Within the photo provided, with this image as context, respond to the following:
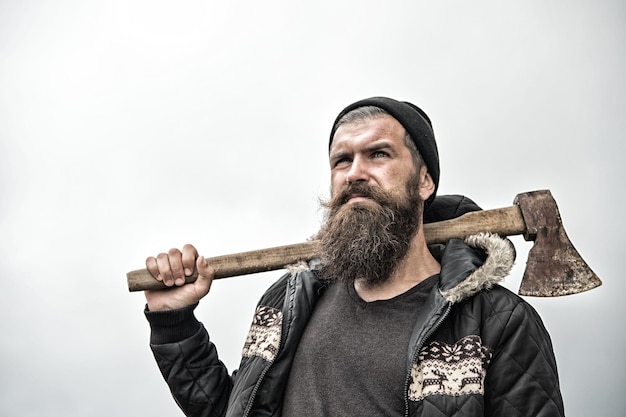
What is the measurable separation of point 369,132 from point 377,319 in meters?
1.19

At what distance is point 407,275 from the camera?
3344 millimetres

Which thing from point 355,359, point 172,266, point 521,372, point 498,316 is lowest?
point 521,372

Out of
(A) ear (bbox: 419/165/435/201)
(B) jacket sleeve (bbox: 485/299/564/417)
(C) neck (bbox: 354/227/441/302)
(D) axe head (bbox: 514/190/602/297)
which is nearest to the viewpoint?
(B) jacket sleeve (bbox: 485/299/564/417)

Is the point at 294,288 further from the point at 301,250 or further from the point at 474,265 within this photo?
the point at 474,265

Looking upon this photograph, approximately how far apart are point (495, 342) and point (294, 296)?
47.6 inches

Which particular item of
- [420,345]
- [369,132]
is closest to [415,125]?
[369,132]

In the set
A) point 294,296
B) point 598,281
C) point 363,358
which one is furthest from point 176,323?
point 598,281

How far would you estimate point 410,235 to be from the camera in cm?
343

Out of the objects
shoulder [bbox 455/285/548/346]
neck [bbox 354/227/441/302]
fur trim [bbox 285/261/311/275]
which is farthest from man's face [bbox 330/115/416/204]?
shoulder [bbox 455/285/548/346]

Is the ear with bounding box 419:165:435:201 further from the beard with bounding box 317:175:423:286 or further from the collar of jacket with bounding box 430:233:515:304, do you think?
the collar of jacket with bounding box 430:233:515:304

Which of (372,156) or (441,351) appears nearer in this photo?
(441,351)

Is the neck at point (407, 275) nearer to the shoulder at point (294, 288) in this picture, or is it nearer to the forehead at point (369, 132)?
the shoulder at point (294, 288)

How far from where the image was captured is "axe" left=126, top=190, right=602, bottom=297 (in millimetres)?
3119

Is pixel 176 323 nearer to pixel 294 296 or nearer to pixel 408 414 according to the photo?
pixel 294 296
